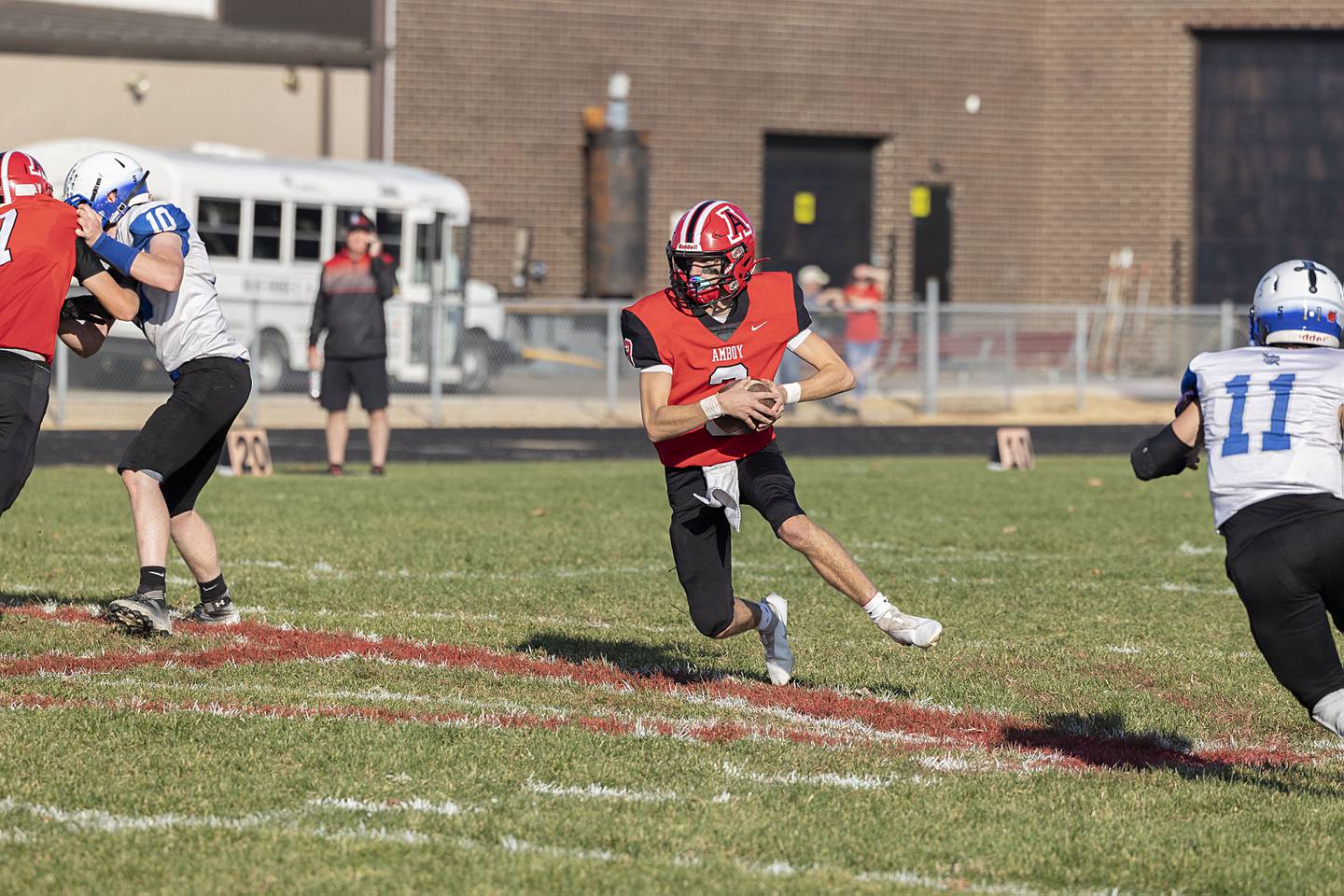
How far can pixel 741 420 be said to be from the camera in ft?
22.4

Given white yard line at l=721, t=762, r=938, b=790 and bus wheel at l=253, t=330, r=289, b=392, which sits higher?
bus wheel at l=253, t=330, r=289, b=392

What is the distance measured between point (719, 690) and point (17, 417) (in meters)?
2.80

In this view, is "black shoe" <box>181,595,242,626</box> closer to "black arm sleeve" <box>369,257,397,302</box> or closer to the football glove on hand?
the football glove on hand

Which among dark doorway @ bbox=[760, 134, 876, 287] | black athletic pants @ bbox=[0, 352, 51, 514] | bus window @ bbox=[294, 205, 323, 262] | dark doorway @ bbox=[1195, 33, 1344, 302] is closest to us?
black athletic pants @ bbox=[0, 352, 51, 514]

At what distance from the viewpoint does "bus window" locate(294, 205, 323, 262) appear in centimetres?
2564

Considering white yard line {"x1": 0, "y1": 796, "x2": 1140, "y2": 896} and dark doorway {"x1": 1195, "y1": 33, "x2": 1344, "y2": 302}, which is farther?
dark doorway {"x1": 1195, "y1": 33, "x2": 1344, "y2": 302}

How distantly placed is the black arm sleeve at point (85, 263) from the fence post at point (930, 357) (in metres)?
17.7

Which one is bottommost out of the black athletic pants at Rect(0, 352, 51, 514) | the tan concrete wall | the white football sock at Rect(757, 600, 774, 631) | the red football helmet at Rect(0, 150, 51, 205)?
the white football sock at Rect(757, 600, 774, 631)

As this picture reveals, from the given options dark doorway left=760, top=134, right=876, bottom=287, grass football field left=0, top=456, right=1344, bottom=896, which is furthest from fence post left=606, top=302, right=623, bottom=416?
grass football field left=0, top=456, right=1344, bottom=896

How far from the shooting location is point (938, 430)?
23375 millimetres

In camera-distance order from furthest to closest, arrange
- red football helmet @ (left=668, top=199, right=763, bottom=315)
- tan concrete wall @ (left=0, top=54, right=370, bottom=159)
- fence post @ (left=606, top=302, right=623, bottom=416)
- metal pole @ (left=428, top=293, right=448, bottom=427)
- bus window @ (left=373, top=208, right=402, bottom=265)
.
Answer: tan concrete wall @ (left=0, top=54, right=370, bottom=159), bus window @ (left=373, top=208, right=402, bottom=265), fence post @ (left=606, top=302, right=623, bottom=416), metal pole @ (left=428, top=293, right=448, bottom=427), red football helmet @ (left=668, top=199, right=763, bottom=315)

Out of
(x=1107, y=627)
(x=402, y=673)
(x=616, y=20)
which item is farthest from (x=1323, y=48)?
(x=402, y=673)

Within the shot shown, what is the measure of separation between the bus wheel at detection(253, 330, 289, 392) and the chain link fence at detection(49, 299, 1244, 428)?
2 cm

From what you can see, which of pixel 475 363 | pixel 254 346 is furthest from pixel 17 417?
pixel 475 363
